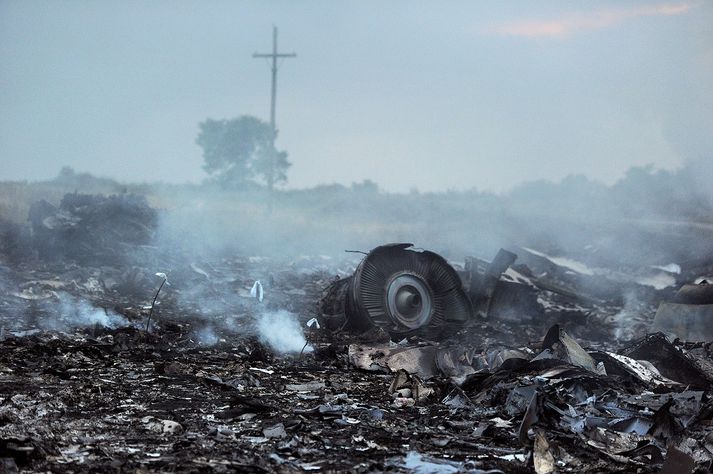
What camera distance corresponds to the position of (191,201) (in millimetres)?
24672

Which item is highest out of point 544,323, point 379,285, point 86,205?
point 86,205

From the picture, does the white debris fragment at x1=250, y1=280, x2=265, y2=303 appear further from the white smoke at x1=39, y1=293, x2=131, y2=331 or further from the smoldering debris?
the white smoke at x1=39, y1=293, x2=131, y2=331

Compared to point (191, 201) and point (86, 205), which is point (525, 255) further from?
point (191, 201)

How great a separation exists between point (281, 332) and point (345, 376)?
234 centimetres

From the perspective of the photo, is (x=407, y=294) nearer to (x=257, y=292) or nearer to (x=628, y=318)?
(x=257, y=292)

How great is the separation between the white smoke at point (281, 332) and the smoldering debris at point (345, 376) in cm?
6

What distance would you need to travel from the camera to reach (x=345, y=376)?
7535mm

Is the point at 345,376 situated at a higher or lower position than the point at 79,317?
lower

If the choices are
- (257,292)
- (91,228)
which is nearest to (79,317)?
(257,292)

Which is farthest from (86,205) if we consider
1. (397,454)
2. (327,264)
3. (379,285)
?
(397,454)

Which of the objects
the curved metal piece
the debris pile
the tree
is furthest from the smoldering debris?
the tree

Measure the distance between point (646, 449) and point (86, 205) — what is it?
1317 cm

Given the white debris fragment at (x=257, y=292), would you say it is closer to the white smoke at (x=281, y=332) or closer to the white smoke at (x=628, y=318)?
the white smoke at (x=281, y=332)

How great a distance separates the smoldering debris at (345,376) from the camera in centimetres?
472
